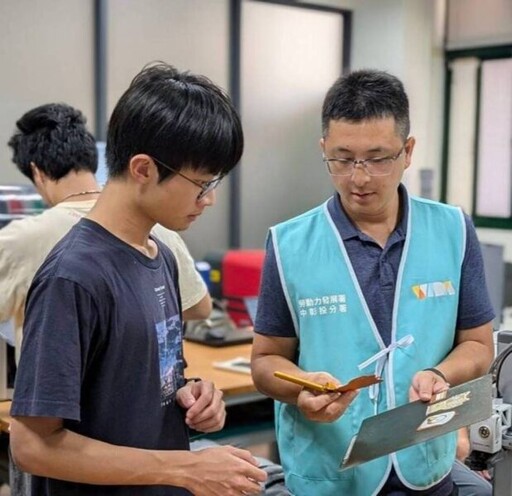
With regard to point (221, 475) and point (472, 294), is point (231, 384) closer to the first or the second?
point (472, 294)

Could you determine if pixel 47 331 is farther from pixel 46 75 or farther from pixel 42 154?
pixel 46 75

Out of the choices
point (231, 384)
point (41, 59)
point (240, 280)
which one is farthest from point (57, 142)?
point (41, 59)

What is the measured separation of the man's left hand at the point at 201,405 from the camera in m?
1.28

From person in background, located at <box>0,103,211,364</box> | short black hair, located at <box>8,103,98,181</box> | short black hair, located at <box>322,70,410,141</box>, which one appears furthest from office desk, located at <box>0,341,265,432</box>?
short black hair, located at <box>322,70,410,141</box>

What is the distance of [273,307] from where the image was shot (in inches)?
60.8

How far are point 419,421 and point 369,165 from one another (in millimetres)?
500

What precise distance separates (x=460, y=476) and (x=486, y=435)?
2.32 feet

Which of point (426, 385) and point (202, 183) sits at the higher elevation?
point (202, 183)

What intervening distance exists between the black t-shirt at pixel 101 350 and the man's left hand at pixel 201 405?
2 centimetres

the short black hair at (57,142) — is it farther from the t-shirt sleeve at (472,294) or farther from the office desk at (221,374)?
the t-shirt sleeve at (472,294)

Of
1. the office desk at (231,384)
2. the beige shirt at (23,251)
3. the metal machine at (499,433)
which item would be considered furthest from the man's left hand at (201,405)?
the office desk at (231,384)

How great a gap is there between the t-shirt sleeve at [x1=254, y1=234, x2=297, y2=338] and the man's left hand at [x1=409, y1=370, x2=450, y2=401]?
268 millimetres

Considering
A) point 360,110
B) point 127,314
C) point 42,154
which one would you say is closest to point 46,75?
point 42,154

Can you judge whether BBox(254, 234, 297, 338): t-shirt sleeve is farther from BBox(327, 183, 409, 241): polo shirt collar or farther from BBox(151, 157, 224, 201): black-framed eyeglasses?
BBox(151, 157, 224, 201): black-framed eyeglasses
